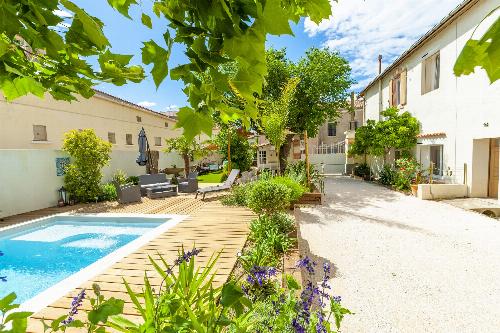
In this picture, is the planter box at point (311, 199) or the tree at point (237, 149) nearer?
the planter box at point (311, 199)

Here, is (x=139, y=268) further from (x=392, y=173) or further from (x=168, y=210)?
(x=392, y=173)

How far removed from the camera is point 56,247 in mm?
7578

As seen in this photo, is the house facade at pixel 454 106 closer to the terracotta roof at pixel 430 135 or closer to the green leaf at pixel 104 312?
the terracotta roof at pixel 430 135

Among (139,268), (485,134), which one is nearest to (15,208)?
(139,268)

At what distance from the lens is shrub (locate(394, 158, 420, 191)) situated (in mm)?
12541

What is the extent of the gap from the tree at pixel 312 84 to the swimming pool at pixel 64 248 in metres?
10.9

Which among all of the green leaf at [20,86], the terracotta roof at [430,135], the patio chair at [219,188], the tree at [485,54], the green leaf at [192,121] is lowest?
the patio chair at [219,188]

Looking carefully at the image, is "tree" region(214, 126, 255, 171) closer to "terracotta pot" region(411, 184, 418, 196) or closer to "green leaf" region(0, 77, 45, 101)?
"terracotta pot" region(411, 184, 418, 196)

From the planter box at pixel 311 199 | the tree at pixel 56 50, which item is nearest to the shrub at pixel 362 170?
the planter box at pixel 311 199

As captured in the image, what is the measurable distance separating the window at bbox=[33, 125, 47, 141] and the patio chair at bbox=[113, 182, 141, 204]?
19.8ft

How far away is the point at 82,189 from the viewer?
11.2 m

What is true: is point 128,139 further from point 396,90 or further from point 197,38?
point 197,38

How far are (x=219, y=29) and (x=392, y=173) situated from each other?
1606 cm

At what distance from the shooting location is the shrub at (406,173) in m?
12.5
